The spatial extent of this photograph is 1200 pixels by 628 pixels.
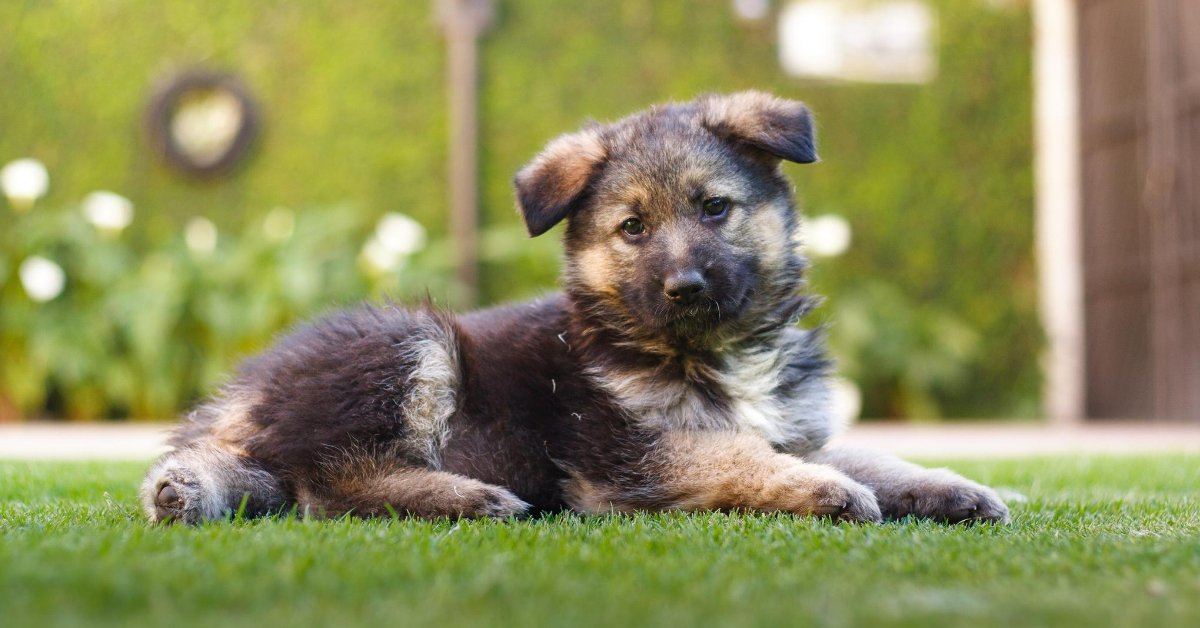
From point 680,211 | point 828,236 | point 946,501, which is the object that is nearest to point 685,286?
point 680,211

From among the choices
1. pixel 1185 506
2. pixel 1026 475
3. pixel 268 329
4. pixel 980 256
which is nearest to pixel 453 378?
pixel 1185 506

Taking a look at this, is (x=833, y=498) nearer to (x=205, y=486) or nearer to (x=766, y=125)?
(x=766, y=125)

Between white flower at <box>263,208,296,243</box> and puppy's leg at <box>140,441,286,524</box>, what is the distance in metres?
7.83

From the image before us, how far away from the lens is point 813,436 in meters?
3.91

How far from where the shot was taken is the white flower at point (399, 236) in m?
11.1

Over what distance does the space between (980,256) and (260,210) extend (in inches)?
310

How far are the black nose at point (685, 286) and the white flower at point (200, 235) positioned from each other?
846 centimetres

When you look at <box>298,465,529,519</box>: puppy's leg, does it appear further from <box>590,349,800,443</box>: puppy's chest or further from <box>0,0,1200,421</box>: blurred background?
<box>0,0,1200,421</box>: blurred background

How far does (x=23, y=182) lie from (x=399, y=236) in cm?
369

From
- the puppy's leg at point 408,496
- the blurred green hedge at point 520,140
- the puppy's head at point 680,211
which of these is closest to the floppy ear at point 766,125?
the puppy's head at point 680,211

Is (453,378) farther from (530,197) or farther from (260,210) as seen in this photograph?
(260,210)

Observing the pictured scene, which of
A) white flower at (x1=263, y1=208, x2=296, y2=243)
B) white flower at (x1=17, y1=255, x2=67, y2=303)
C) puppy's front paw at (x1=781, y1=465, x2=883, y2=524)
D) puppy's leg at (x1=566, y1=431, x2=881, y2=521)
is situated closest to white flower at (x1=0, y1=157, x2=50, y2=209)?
white flower at (x1=17, y1=255, x2=67, y2=303)

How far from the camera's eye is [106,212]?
1082 cm

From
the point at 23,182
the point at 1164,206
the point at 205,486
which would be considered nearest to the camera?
the point at 205,486
